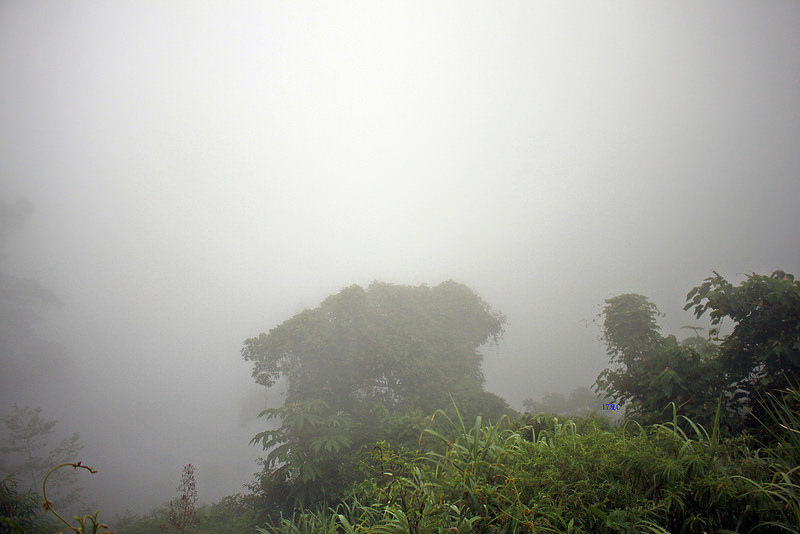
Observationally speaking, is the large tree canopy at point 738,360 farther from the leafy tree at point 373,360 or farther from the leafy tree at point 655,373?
the leafy tree at point 373,360

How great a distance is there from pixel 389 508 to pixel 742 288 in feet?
30.0

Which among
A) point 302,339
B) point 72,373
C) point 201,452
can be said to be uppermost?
point 72,373

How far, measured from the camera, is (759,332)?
682 cm

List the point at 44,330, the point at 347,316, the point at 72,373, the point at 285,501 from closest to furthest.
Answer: the point at 285,501 < the point at 347,316 < the point at 72,373 < the point at 44,330

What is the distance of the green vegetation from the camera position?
247 centimetres

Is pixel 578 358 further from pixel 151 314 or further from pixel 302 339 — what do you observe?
pixel 151 314

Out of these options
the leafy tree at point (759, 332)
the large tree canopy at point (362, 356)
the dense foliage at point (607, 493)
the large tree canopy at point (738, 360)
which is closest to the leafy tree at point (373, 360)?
the large tree canopy at point (362, 356)

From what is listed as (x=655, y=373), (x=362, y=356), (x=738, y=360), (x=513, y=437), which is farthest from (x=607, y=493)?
(x=362, y=356)

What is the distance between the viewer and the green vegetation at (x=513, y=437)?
2.47 m

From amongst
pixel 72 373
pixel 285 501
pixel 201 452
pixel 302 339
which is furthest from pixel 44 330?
pixel 285 501

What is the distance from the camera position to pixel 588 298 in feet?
372

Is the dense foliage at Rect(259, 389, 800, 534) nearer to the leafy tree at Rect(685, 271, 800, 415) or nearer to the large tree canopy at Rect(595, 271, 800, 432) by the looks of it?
the large tree canopy at Rect(595, 271, 800, 432)

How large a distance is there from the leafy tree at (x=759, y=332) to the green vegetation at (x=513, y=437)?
28mm

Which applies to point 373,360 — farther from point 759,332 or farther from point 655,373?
point 759,332
